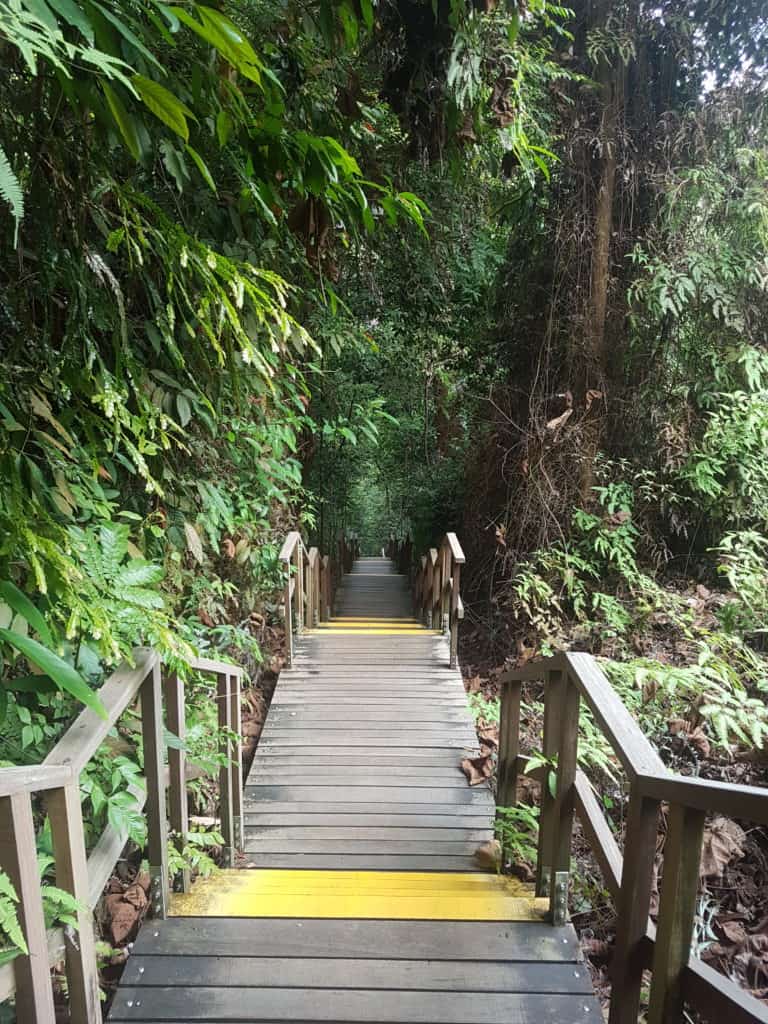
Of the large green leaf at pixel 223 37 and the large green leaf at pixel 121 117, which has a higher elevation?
the large green leaf at pixel 223 37

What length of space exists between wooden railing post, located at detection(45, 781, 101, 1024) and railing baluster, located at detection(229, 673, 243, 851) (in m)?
1.25

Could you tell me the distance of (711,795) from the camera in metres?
1.19

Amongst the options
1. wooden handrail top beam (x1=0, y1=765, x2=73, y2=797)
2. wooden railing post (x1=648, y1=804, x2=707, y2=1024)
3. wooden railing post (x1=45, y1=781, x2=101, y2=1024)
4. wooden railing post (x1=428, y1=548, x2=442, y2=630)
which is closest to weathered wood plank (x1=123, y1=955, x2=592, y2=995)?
wooden railing post (x1=45, y1=781, x2=101, y2=1024)

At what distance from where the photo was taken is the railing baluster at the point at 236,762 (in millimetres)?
2783

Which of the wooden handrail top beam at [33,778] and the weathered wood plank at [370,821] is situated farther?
the weathered wood plank at [370,821]

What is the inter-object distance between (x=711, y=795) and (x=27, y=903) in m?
1.37

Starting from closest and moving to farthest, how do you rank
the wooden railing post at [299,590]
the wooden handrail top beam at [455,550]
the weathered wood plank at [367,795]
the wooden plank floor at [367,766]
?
1. the wooden plank floor at [367,766]
2. the weathered wood plank at [367,795]
3. the wooden handrail top beam at [455,550]
4. the wooden railing post at [299,590]

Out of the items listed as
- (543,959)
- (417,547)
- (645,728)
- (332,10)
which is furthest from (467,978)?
(417,547)

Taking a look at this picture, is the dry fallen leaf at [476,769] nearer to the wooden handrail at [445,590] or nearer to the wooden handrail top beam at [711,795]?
the wooden handrail at [445,590]

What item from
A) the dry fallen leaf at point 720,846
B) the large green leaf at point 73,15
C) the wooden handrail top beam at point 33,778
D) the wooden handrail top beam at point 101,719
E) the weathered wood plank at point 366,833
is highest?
the large green leaf at point 73,15

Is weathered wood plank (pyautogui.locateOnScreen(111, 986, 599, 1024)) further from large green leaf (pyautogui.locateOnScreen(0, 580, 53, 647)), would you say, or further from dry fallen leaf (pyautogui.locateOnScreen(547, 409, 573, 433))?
dry fallen leaf (pyautogui.locateOnScreen(547, 409, 573, 433))

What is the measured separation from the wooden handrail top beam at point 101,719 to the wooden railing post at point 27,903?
0.54 feet

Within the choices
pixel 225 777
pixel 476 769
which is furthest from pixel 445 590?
pixel 225 777

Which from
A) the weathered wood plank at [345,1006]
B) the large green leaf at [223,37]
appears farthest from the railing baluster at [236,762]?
the large green leaf at [223,37]
